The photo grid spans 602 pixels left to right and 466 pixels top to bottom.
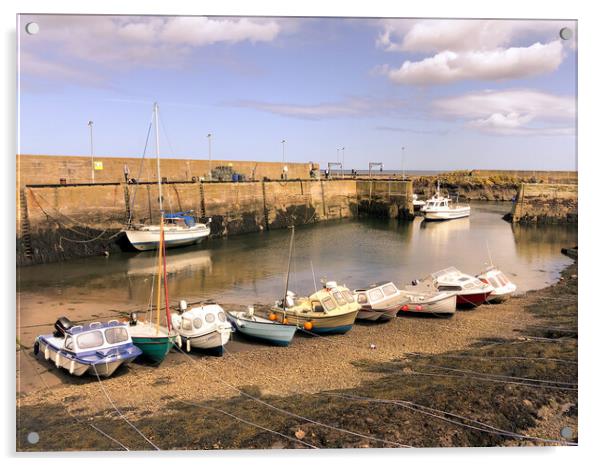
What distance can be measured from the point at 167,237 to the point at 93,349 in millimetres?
13045

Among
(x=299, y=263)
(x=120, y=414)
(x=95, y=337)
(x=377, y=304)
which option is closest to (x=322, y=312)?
(x=377, y=304)

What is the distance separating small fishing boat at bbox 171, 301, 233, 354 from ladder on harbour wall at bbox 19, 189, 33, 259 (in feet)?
26.6

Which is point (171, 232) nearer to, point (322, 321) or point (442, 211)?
point (322, 321)

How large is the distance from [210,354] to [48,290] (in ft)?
20.0

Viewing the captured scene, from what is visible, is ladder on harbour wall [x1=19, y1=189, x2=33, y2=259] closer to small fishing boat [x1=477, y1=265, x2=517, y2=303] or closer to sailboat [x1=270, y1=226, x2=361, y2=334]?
sailboat [x1=270, y1=226, x2=361, y2=334]

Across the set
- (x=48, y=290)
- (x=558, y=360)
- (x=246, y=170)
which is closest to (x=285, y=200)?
(x=246, y=170)

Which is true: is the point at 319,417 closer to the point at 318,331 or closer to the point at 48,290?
the point at 318,331

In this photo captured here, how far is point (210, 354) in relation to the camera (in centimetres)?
1025

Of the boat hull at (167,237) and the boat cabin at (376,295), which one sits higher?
the boat hull at (167,237)

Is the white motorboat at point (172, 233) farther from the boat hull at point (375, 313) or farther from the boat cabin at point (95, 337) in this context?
the boat cabin at point (95, 337)

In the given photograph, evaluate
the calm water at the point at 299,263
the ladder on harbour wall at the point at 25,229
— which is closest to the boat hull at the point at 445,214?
the calm water at the point at 299,263

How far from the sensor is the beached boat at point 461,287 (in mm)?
13430

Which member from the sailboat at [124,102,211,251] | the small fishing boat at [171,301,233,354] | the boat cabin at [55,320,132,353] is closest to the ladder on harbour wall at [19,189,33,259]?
the sailboat at [124,102,211,251]

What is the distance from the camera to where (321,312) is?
1134cm
